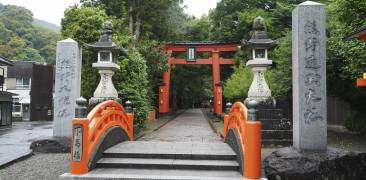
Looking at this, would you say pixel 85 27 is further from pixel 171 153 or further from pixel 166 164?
pixel 166 164

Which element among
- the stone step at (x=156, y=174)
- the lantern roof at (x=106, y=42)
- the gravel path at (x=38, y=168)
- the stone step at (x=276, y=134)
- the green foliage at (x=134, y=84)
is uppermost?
the lantern roof at (x=106, y=42)

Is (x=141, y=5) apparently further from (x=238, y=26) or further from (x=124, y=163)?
(x=124, y=163)

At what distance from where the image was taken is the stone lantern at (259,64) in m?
13.3

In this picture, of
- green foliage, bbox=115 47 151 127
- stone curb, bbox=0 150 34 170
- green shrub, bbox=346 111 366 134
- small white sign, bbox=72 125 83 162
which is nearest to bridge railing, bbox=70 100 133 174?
small white sign, bbox=72 125 83 162

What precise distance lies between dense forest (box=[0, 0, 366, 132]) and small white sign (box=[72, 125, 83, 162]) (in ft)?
28.5

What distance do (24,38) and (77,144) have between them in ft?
237

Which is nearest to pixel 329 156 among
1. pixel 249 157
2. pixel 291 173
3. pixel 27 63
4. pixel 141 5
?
pixel 291 173

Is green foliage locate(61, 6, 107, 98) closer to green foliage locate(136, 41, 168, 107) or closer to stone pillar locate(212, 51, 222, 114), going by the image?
green foliage locate(136, 41, 168, 107)

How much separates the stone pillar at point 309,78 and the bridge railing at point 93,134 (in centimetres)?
A: 458

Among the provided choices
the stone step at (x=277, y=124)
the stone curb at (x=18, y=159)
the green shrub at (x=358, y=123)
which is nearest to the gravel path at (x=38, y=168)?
the stone curb at (x=18, y=159)

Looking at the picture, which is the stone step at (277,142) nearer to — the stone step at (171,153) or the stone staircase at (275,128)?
the stone staircase at (275,128)

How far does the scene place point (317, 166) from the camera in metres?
7.30

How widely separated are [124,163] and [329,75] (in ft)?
42.2

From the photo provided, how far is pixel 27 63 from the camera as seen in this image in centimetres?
4475
